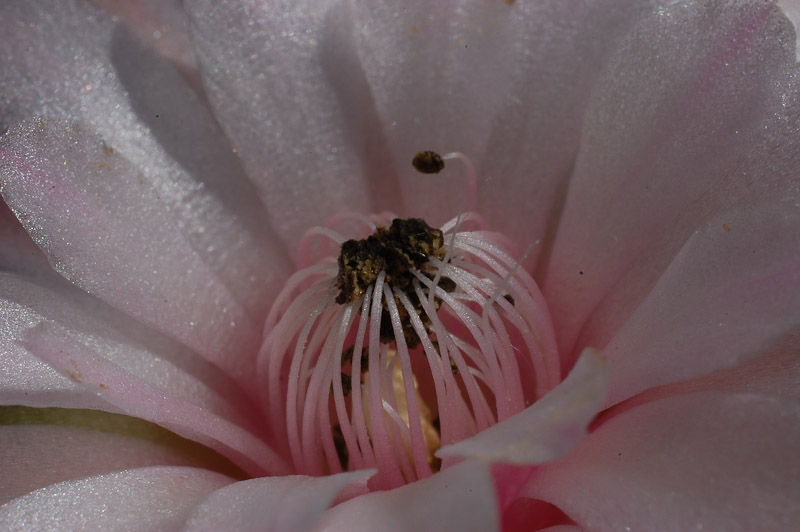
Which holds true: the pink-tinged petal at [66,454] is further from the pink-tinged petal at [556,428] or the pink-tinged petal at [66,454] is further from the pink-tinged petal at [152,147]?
the pink-tinged petal at [556,428]

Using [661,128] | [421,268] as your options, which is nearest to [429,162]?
[421,268]

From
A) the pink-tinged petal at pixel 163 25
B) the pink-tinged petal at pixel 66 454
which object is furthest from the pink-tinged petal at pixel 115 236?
the pink-tinged petal at pixel 163 25

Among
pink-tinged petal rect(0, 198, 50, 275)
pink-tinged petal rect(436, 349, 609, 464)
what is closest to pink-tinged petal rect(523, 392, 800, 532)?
pink-tinged petal rect(436, 349, 609, 464)

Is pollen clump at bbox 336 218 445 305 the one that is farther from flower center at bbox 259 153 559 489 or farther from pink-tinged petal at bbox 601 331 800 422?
pink-tinged petal at bbox 601 331 800 422

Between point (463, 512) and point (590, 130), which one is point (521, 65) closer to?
point (590, 130)

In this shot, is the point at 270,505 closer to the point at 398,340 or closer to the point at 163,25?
the point at 398,340
